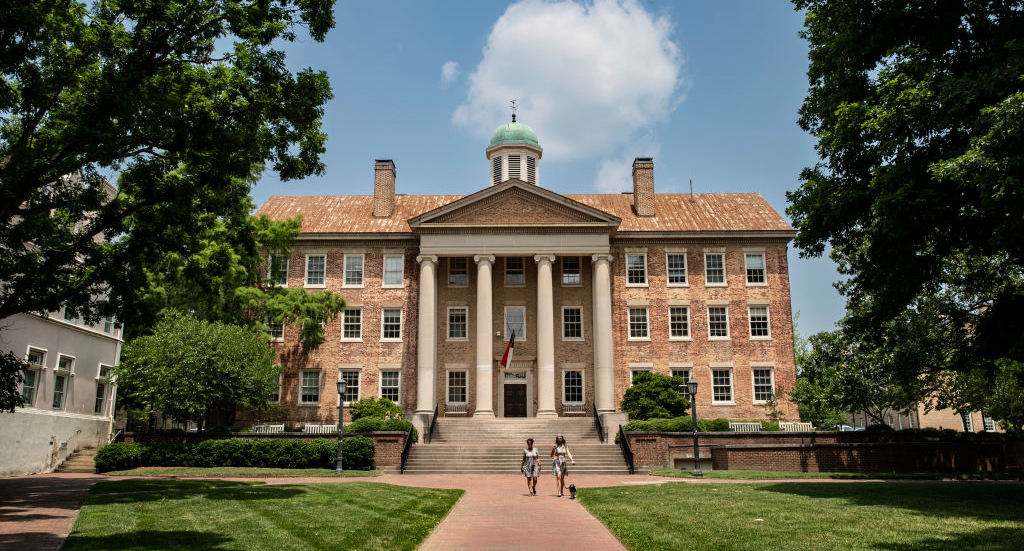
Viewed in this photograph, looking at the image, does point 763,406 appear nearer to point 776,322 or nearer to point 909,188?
point 776,322

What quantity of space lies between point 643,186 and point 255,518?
32670mm

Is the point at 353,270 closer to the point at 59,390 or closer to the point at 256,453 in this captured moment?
the point at 256,453

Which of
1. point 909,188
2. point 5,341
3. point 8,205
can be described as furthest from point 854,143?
point 5,341

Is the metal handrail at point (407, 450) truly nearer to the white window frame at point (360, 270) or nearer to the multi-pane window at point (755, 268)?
the white window frame at point (360, 270)

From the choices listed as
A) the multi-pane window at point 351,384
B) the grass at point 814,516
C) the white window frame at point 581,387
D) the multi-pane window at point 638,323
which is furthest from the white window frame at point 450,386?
the grass at point 814,516

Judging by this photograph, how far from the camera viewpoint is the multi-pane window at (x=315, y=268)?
129 feet

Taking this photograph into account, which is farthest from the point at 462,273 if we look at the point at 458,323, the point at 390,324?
the point at 390,324

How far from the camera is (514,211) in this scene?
124 ft

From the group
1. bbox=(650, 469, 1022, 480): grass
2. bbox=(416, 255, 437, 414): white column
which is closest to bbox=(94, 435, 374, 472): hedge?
bbox=(416, 255, 437, 414): white column

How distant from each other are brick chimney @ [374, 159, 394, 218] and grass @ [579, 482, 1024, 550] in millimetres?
25501

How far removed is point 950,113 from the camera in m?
14.3

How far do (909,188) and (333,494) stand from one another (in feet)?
45.0

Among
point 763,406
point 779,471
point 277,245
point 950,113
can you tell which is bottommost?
point 779,471

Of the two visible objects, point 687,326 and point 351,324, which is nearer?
point 687,326
